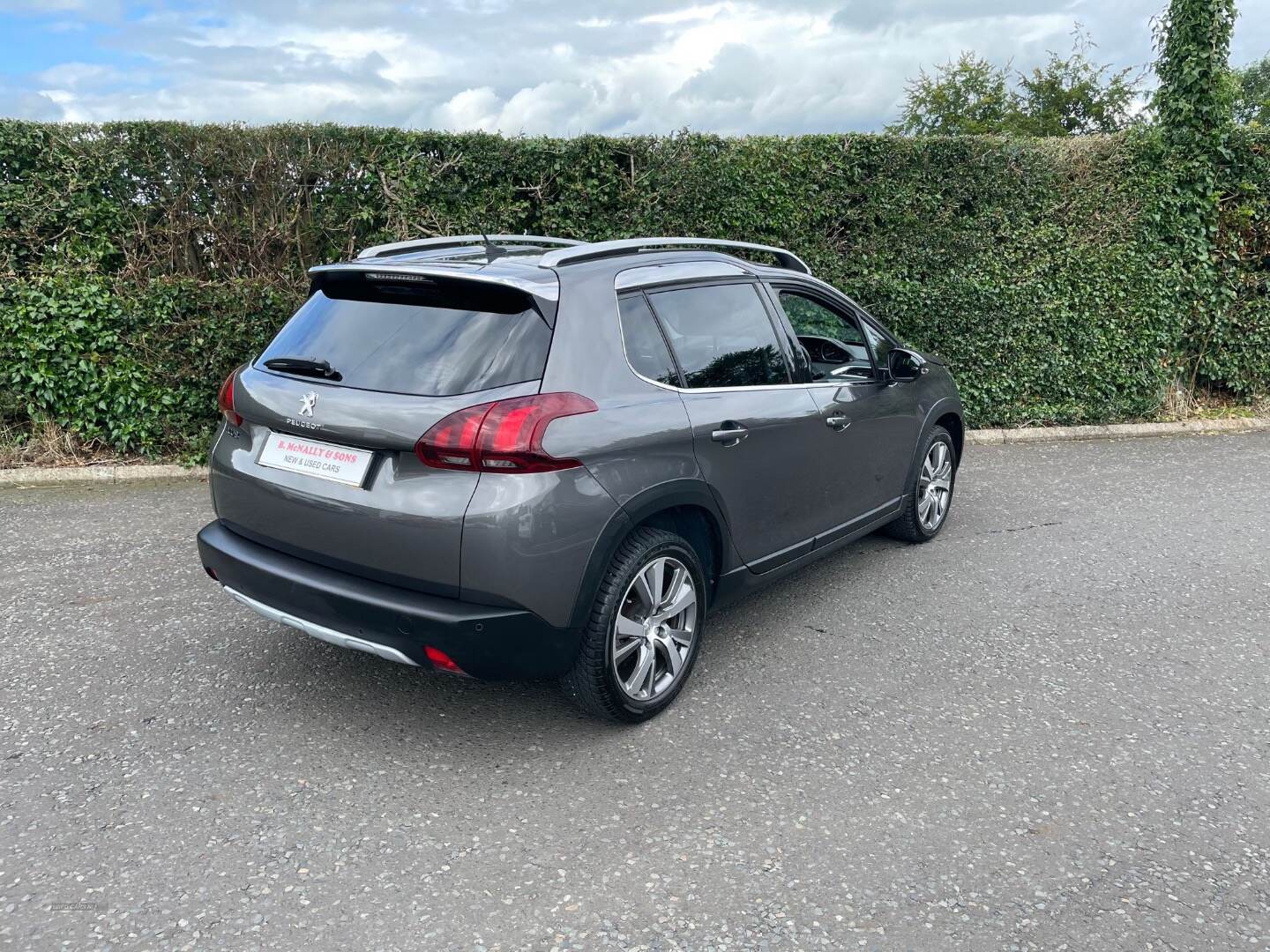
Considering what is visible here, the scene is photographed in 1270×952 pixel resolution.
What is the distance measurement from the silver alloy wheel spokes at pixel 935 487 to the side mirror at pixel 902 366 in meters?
0.66

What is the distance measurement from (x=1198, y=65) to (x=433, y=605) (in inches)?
409

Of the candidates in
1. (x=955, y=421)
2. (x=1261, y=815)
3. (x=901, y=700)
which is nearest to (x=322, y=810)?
(x=901, y=700)

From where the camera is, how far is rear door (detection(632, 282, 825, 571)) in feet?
12.5

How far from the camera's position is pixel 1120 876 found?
280cm

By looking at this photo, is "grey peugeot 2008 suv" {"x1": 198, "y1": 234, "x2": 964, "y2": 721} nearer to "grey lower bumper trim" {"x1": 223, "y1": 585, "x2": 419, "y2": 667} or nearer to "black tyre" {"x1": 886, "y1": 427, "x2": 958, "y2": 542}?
"grey lower bumper trim" {"x1": 223, "y1": 585, "x2": 419, "y2": 667}

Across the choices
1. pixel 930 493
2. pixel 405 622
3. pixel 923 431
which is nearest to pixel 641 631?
pixel 405 622

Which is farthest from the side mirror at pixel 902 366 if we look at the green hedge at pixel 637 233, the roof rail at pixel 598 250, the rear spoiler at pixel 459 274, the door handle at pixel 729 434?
the green hedge at pixel 637 233

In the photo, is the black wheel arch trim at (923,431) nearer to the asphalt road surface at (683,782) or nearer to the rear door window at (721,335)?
the asphalt road surface at (683,782)

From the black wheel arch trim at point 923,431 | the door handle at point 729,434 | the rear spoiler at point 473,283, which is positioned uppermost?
the rear spoiler at point 473,283

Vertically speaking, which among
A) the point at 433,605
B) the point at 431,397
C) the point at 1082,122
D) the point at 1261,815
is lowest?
the point at 1261,815

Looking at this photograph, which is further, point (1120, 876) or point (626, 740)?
point (626, 740)

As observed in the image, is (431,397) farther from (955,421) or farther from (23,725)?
(955,421)

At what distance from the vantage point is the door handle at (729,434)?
3807 millimetres

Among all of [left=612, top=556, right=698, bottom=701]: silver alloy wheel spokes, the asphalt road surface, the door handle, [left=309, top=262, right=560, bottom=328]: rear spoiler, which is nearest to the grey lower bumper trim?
the asphalt road surface
